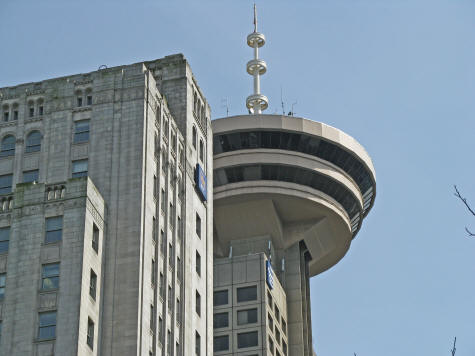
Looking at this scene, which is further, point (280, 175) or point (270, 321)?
point (280, 175)

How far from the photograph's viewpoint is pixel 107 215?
84875mm

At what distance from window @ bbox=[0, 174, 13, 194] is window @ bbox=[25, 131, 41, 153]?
2742 mm

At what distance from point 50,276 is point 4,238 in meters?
5.74

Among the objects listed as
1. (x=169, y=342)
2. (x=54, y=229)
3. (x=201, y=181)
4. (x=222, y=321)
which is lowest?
(x=169, y=342)

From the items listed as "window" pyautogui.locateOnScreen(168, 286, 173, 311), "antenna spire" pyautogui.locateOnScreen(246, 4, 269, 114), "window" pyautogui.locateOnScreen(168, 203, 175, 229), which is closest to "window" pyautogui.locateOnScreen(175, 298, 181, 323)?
"window" pyautogui.locateOnScreen(168, 286, 173, 311)

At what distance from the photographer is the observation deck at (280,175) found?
136750mm

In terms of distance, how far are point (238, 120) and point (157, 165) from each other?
46.6 meters

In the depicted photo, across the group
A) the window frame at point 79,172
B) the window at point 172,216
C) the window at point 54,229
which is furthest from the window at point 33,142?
the window at point 54,229

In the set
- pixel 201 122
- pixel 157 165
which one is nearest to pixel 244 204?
pixel 201 122

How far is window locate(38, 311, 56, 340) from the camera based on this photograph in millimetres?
74188

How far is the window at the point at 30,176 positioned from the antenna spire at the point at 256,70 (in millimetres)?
65297

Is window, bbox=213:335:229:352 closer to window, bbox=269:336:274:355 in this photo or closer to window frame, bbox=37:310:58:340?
window, bbox=269:336:274:355

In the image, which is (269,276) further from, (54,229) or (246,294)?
(54,229)

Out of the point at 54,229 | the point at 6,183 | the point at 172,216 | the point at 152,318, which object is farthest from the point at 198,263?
the point at 54,229
